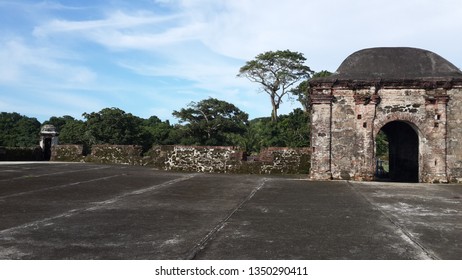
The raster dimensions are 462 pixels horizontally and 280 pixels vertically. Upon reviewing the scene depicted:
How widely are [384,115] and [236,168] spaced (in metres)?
5.52

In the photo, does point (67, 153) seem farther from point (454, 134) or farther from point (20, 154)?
point (454, 134)

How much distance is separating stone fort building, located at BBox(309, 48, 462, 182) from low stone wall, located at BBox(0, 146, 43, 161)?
14.7m

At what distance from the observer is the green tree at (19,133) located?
4541 centimetres

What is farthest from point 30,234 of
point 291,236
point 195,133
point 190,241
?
point 195,133

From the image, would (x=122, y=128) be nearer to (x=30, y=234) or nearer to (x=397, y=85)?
(x=397, y=85)

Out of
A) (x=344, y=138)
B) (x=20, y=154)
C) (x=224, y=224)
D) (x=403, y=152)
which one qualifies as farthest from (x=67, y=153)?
(x=224, y=224)

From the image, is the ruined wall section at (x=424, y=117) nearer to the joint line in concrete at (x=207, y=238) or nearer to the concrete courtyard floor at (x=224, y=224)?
the concrete courtyard floor at (x=224, y=224)

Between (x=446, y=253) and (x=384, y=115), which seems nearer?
(x=446, y=253)

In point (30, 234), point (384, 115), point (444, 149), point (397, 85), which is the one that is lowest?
point (30, 234)

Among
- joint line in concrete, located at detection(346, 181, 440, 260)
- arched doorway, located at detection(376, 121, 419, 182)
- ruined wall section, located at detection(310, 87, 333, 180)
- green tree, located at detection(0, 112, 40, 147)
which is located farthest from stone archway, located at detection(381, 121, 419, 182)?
green tree, located at detection(0, 112, 40, 147)

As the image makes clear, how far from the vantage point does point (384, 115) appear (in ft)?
37.6

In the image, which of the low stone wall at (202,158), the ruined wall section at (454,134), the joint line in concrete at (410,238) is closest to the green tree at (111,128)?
the low stone wall at (202,158)

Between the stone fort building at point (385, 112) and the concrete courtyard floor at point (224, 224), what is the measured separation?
3.44 m

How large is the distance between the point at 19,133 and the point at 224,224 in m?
54.1
